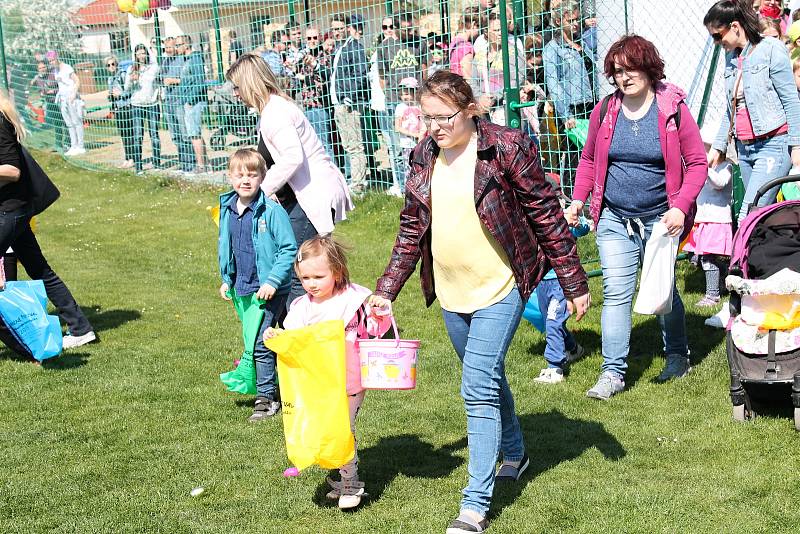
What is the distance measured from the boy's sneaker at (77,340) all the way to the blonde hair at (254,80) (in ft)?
9.61

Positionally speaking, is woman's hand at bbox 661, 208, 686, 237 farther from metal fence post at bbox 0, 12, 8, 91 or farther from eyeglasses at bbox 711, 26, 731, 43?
metal fence post at bbox 0, 12, 8, 91

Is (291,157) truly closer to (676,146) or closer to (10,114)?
(676,146)

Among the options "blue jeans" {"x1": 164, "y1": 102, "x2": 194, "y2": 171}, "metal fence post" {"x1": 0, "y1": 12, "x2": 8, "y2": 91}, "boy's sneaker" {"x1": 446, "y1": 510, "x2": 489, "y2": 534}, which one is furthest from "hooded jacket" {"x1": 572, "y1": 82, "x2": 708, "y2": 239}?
"metal fence post" {"x1": 0, "y1": 12, "x2": 8, "y2": 91}

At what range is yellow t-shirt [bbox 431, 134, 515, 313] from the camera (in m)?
4.36

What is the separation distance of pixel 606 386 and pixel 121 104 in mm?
13574

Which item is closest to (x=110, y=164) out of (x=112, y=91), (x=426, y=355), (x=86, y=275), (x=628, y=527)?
(x=112, y=91)

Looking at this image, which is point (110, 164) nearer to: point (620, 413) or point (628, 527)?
point (620, 413)

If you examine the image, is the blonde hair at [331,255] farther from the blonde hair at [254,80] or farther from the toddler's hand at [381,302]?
the blonde hair at [254,80]

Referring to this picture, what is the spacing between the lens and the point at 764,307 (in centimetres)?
555

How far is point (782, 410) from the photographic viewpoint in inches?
228

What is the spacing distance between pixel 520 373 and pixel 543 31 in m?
4.20

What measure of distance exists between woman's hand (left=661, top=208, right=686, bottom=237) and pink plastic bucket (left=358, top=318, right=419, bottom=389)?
202 centimetres

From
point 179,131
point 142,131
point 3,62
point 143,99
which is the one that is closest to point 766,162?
point 179,131

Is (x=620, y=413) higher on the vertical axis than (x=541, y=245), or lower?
lower
